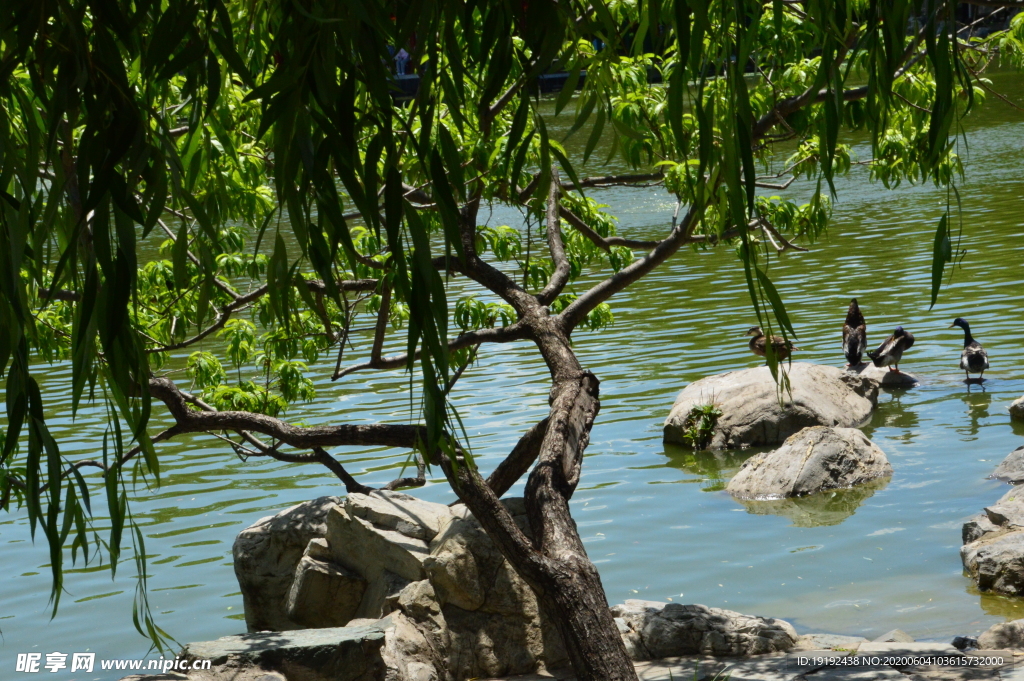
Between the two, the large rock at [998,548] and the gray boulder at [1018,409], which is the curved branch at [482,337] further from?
the gray boulder at [1018,409]

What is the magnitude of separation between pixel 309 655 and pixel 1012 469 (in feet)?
25.7

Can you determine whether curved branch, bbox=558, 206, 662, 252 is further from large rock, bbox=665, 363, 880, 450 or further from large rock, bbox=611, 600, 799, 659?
large rock, bbox=665, 363, 880, 450

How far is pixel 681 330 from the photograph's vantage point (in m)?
19.5

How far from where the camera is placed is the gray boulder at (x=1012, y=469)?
10695 millimetres

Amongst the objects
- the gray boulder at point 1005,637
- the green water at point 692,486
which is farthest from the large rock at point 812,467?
the gray boulder at point 1005,637

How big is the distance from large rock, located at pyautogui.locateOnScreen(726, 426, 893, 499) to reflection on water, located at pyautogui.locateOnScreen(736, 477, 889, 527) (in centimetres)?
10

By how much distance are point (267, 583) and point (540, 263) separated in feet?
13.0

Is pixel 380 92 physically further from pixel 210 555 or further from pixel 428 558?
pixel 210 555

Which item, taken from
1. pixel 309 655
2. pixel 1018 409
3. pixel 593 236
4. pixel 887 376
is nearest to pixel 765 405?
pixel 887 376

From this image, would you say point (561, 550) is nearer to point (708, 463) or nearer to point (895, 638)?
point (895, 638)

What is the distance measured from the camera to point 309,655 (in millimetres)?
6289

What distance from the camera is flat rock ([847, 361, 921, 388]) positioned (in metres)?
15.3

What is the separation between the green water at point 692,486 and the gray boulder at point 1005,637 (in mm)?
741

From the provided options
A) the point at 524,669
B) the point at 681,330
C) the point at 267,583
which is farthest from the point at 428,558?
the point at 681,330
